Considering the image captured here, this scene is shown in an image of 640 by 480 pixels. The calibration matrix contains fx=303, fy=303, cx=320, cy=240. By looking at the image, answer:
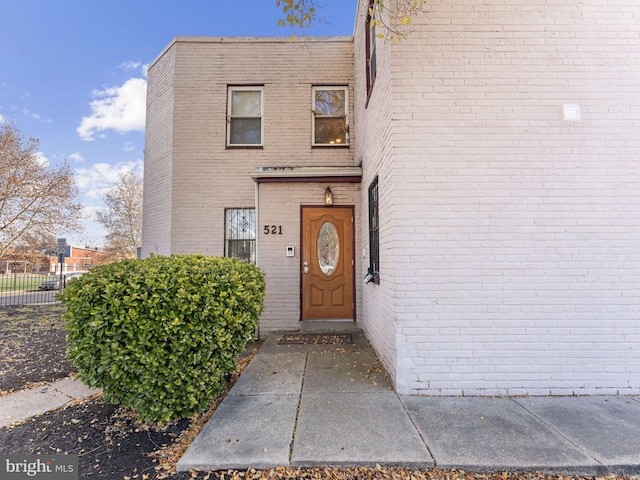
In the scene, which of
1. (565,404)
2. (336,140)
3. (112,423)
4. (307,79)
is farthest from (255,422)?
(307,79)

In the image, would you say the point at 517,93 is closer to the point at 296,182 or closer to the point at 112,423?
the point at 296,182

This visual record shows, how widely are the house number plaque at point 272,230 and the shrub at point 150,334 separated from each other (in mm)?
3064

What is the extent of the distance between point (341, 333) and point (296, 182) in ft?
9.72

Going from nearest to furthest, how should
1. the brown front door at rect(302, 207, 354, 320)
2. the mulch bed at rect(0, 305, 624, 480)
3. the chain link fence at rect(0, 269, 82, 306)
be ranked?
1. the mulch bed at rect(0, 305, 624, 480)
2. the brown front door at rect(302, 207, 354, 320)
3. the chain link fence at rect(0, 269, 82, 306)

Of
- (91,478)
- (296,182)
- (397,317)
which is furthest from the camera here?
(296,182)

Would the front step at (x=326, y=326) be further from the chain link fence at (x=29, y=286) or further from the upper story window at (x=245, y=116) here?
the chain link fence at (x=29, y=286)

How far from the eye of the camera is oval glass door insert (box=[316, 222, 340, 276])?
588 cm

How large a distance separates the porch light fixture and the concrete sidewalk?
329 centimetres

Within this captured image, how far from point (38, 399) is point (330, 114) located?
6.44m

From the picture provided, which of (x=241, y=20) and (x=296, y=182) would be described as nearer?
(x=296, y=182)

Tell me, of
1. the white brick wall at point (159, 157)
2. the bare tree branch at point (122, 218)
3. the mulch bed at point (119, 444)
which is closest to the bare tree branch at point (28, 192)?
the white brick wall at point (159, 157)

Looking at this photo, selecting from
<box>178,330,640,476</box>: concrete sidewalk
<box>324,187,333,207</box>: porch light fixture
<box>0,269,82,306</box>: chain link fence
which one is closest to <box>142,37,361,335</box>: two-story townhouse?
<box>324,187,333,207</box>: porch light fixture

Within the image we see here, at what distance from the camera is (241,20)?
7098 millimetres

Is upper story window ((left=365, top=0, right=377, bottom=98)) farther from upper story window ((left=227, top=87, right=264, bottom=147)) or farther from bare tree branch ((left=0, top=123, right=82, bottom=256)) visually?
bare tree branch ((left=0, top=123, right=82, bottom=256))
